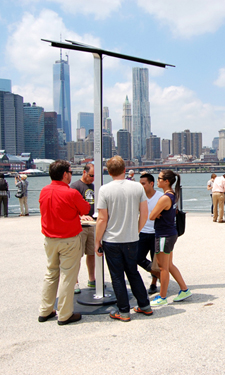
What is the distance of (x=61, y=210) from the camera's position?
3508mm

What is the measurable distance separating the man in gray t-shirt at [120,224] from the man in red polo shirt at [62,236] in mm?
248

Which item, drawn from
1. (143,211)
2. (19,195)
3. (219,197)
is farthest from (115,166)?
(19,195)

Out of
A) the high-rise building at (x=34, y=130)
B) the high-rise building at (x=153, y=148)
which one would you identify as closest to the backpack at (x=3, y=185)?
the high-rise building at (x=153, y=148)

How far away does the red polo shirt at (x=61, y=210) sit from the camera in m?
3.51

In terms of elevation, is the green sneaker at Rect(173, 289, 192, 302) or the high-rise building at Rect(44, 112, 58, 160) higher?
the high-rise building at Rect(44, 112, 58, 160)

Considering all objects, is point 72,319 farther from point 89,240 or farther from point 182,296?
point 182,296

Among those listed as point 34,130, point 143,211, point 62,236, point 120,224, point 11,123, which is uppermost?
point 11,123

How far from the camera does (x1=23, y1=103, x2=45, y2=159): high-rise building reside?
159m

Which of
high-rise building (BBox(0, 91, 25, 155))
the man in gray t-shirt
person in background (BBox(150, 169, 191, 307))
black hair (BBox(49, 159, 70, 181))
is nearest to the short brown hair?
the man in gray t-shirt

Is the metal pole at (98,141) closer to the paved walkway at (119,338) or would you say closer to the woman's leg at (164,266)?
the paved walkway at (119,338)

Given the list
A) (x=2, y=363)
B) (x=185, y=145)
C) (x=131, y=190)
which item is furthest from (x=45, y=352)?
(x=185, y=145)

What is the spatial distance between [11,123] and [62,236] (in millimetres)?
168454

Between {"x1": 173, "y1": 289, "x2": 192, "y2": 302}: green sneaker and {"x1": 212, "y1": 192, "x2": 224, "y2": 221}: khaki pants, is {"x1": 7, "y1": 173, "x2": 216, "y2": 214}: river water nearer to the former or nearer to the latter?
{"x1": 212, "y1": 192, "x2": 224, "y2": 221}: khaki pants

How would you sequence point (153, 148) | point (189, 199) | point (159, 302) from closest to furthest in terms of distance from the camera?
point (159, 302), point (189, 199), point (153, 148)
